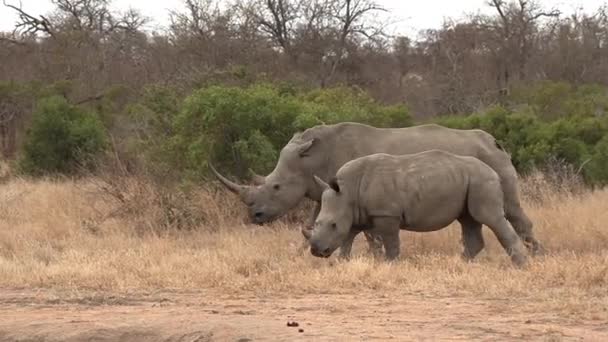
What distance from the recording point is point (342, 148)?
11812 mm

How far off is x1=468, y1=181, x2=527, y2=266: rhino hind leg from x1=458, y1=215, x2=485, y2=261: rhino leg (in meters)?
0.42

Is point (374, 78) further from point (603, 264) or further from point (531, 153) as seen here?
point (603, 264)

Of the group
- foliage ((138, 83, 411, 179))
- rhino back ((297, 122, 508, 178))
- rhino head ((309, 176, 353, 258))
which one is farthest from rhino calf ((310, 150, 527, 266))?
foliage ((138, 83, 411, 179))

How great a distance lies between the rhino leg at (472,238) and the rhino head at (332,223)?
51.7 inches

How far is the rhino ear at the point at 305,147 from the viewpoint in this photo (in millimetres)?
11703

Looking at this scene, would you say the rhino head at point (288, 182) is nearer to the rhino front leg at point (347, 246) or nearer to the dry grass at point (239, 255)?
the dry grass at point (239, 255)

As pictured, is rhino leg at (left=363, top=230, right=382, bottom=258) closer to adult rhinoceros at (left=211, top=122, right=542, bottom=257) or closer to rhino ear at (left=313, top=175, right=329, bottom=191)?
rhino ear at (left=313, top=175, right=329, bottom=191)

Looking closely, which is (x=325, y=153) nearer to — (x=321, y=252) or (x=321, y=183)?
(x=321, y=183)

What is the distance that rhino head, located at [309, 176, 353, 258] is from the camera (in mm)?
10344

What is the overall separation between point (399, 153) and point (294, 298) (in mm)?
3490

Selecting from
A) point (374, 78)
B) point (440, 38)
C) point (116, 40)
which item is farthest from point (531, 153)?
point (116, 40)

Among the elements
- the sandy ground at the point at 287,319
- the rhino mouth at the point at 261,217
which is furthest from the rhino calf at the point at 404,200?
the sandy ground at the point at 287,319

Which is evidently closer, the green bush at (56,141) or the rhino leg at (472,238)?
the rhino leg at (472,238)

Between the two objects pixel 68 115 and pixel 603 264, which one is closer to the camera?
pixel 603 264
